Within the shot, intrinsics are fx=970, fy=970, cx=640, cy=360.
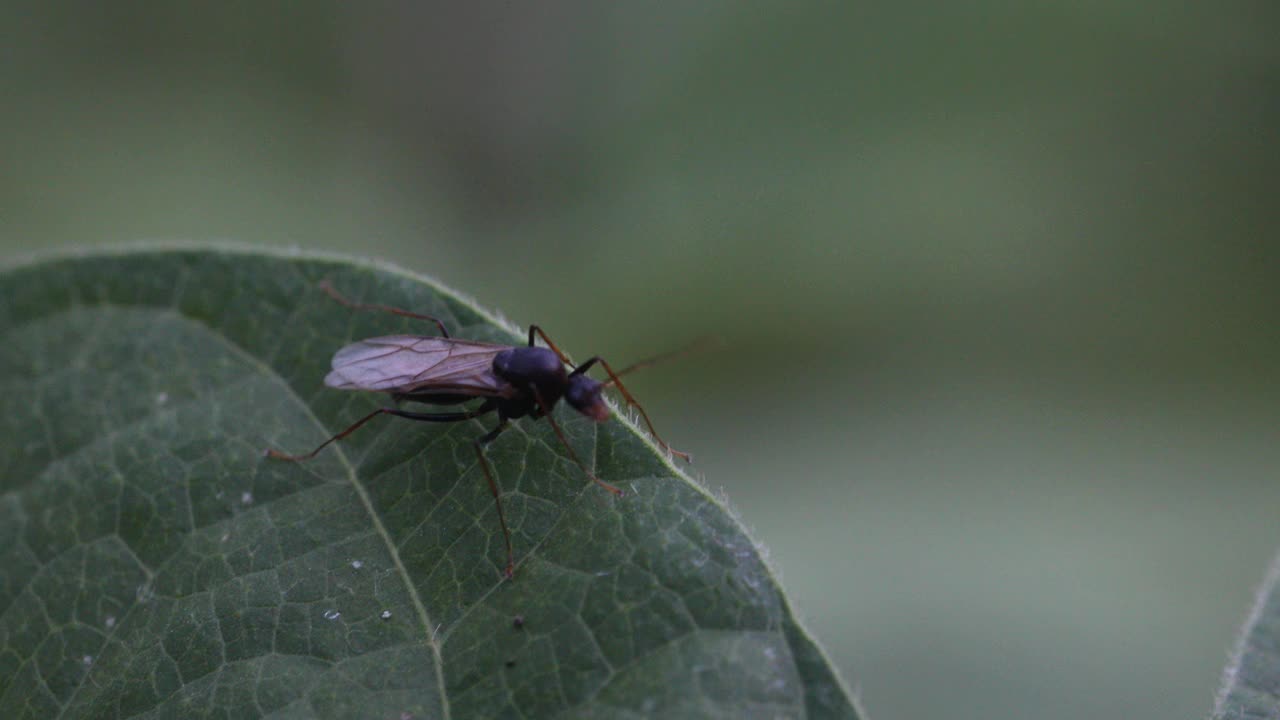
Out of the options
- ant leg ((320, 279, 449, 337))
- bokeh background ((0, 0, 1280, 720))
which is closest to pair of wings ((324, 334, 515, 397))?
ant leg ((320, 279, 449, 337))

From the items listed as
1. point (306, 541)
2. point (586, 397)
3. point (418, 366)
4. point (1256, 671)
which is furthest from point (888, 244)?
point (306, 541)

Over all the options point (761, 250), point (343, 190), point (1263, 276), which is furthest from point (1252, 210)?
point (343, 190)

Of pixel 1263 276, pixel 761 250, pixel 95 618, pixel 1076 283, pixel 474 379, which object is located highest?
pixel 1263 276

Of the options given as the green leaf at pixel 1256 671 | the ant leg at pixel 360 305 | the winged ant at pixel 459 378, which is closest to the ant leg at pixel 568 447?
the winged ant at pixel 459 378

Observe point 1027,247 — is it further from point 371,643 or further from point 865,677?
point 371,643

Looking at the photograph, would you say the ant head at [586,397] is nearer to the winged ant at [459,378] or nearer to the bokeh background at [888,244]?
the winged ant at [459,378]

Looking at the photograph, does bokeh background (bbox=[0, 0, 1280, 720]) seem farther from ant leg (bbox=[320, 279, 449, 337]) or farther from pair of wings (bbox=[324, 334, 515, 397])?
ant leg (bbox=[320, 279, 449, 337])

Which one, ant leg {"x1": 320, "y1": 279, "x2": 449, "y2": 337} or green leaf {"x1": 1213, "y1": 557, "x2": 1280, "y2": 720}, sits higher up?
green leaf {"x1": 1213, "y1": 557, "x2": 1280, "y2": 720}
